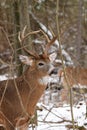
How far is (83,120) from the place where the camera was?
249 inches

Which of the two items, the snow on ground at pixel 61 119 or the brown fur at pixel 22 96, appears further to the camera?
the snow on ground at pixel 61 119

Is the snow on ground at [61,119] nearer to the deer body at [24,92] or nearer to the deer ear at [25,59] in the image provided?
the deer body at [24,92]

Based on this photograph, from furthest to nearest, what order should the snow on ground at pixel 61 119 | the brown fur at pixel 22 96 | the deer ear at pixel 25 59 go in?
the deer ear at pixel 25 59, the snow on ground at pixel 61 119, the brown fur at pixel 22 96

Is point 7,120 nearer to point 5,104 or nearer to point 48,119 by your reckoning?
point 5,104

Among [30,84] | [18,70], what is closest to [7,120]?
[30,84]

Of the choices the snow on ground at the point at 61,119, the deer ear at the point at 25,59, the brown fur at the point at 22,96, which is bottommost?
the snow on ground at the point at 61,119

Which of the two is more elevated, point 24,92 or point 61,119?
point 24,92

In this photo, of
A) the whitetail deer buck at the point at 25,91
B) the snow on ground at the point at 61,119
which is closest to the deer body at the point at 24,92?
the whitetail deer buck at the point at 25,91

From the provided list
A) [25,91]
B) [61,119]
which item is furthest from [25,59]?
[61,119]

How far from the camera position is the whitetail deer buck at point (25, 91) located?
6.00m

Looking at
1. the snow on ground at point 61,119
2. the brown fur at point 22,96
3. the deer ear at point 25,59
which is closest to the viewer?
the brown fur at point 22,96

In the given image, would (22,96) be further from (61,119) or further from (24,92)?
(61,119)

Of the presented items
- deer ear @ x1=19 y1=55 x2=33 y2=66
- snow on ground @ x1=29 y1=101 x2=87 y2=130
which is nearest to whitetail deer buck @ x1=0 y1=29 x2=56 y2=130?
deer ear @ x1=19 y1=55 x2=33 y2=66

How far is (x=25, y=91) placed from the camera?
6.23m
